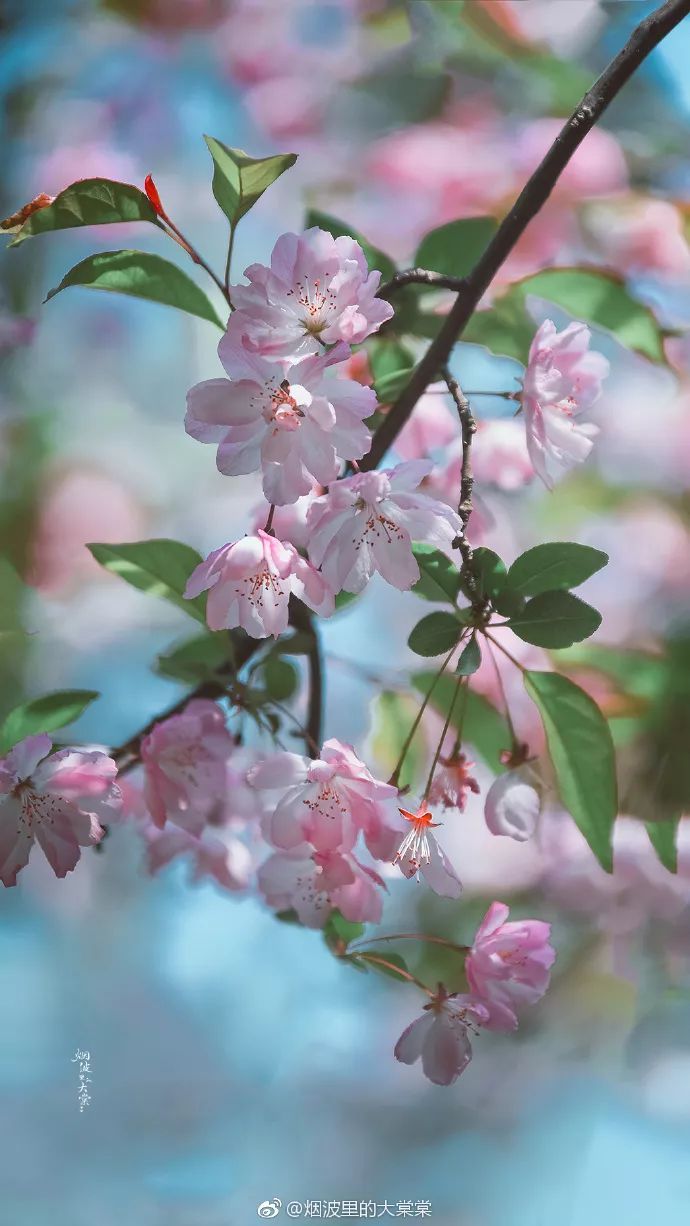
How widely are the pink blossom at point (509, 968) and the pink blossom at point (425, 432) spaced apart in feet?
0.99

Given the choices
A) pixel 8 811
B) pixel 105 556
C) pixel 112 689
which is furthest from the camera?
pixel 112 689

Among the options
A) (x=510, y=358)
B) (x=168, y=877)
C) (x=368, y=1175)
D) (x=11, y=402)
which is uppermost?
(x=510, y=358)

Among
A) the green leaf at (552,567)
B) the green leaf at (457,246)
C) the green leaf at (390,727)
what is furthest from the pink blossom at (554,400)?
the green leaf at (390,727)

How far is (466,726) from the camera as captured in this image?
0.74 metres

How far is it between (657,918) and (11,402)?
1.92ft

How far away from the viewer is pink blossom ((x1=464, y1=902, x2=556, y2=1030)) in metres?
0.58

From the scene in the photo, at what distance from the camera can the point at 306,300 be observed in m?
0.50

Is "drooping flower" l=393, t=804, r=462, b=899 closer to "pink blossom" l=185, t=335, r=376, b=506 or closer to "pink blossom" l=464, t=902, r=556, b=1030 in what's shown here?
"pink blossom" l=464, t=902, r=556, b=1030

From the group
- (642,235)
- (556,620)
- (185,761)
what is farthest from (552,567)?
(642,235)

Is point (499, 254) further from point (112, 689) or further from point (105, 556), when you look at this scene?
point (112, 689)

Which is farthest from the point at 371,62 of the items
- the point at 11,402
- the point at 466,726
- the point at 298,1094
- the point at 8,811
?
the point at 298,1094

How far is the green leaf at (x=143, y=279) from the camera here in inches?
22.9

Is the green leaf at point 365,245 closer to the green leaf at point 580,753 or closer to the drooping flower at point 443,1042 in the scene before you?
the green leaf at point 580,753

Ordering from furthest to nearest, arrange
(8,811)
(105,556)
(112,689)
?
1. (112,689)
2. (105,556)
3. (8,811)
